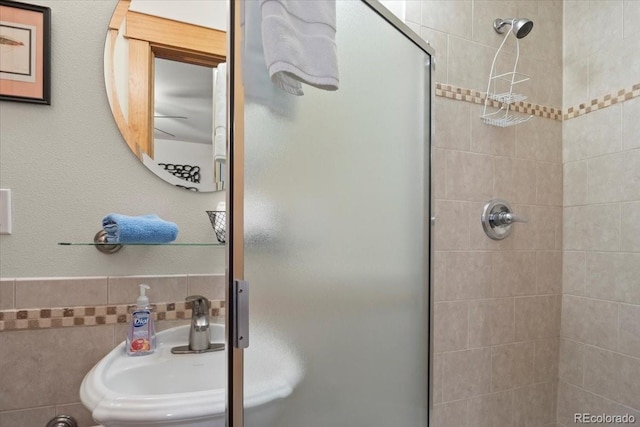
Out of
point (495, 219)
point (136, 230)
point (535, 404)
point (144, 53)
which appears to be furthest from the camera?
point (535, 404)

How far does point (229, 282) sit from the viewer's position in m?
0.66

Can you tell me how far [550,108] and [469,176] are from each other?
22.6 inches

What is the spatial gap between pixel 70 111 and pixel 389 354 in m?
1.19

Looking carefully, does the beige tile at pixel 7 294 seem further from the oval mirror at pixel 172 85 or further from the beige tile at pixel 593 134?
the beige tile at pixel 593 134

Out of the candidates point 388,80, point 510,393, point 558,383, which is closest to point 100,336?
point 388,80

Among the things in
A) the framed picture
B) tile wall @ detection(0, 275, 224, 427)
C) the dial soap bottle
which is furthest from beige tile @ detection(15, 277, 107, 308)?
the framed picture

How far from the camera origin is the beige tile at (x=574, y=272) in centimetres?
169

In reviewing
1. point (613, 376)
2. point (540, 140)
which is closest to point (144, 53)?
point (540, 140)

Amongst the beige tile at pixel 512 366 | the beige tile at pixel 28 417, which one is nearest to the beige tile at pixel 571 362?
the beige tile at pixel 512 366

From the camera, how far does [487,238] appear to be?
5.24 feet

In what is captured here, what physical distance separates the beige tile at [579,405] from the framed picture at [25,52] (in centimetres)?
226

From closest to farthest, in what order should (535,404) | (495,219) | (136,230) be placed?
(136,230)
(495,219)
(535,404)

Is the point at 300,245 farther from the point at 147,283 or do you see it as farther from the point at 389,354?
the point at 147,283

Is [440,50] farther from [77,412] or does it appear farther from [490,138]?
[77,412]
